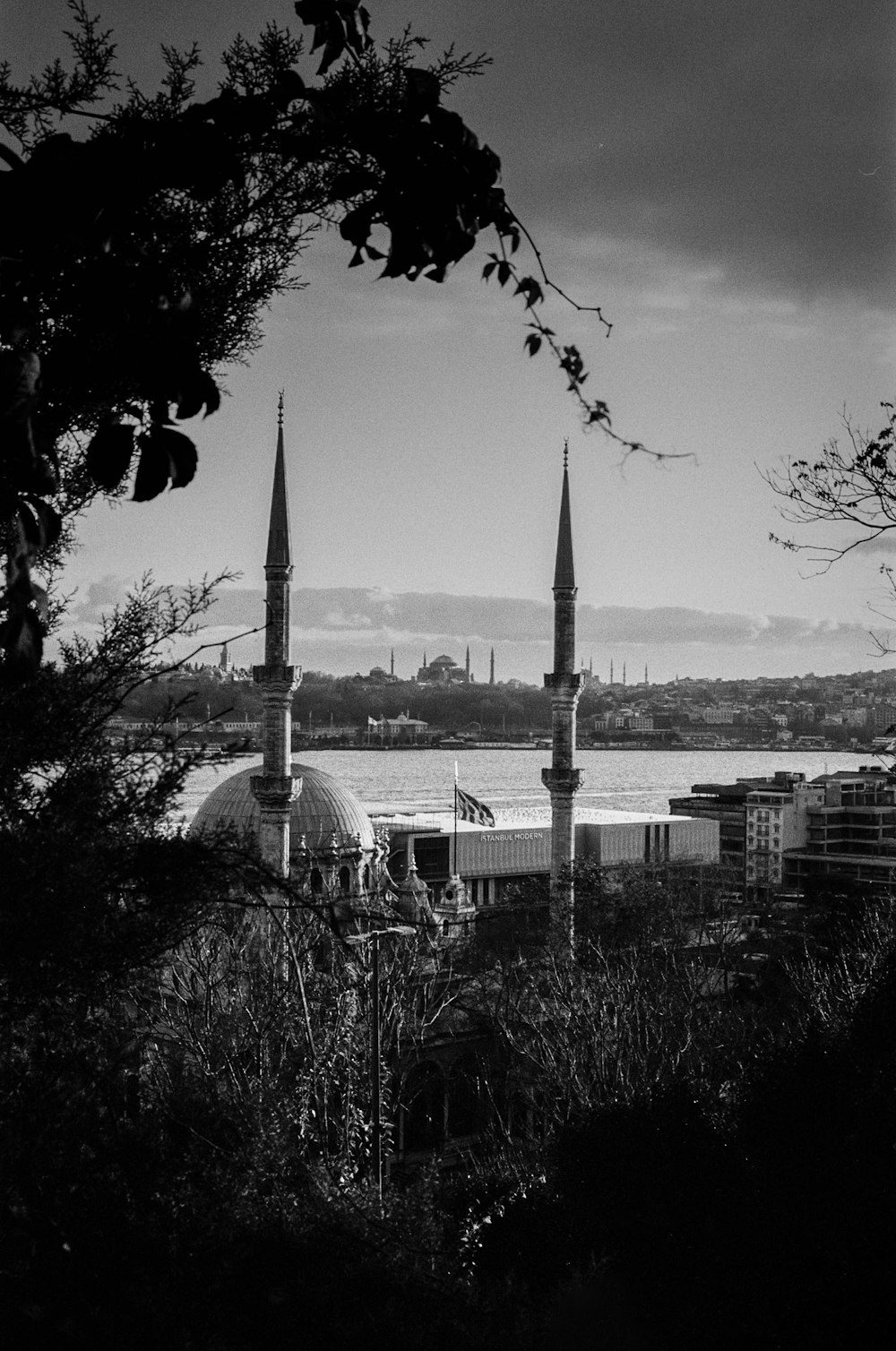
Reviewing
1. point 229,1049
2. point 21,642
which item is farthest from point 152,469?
point 229,1049

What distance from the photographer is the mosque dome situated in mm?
31891

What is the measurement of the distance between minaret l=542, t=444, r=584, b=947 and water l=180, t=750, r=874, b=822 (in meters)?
30.0

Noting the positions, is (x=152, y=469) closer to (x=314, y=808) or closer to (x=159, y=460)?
(x=159, y=460)

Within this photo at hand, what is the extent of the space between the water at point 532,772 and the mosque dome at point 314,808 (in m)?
22.3

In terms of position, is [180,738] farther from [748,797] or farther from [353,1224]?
[748,797]

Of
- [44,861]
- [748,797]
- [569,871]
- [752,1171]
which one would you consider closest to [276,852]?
[569,871]

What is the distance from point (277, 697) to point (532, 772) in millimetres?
90863

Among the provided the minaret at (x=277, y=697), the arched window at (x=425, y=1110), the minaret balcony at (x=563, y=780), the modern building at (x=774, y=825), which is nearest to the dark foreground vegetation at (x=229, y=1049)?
the arched window at (x=425, y=1110)

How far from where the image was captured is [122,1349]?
3.96 m

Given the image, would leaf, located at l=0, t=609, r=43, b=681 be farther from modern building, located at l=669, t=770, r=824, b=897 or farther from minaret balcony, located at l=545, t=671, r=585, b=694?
modern building, located at l=669, t=770, r=824, b=897

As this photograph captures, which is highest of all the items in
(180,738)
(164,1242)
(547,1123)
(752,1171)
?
(180,738)

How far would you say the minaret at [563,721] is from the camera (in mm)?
24344

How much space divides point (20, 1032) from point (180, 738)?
1.41 m

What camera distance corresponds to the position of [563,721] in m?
24.8
